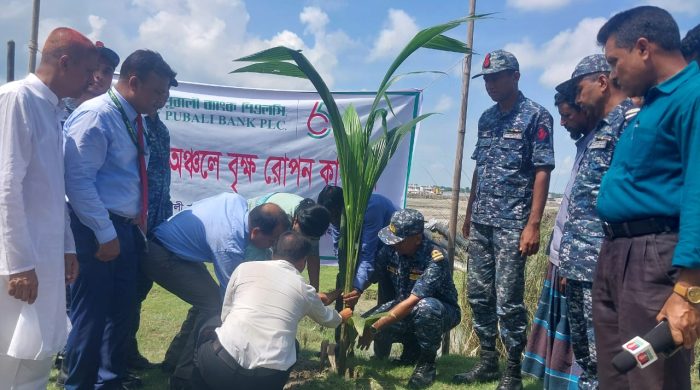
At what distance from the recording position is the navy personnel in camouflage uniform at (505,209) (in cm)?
347

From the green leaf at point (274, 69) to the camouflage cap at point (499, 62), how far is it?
1244 mm

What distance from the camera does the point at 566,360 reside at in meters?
3.22

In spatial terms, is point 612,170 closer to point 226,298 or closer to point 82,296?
point 226,298

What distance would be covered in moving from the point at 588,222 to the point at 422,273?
144 centimetres

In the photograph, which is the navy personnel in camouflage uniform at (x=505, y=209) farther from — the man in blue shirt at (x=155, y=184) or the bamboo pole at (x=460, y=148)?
the man in blue shirt at (x=155, y=184)

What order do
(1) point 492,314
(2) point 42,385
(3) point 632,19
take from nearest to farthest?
(3) point 632,19 → (2) point 42,385 → (1) point 492,314

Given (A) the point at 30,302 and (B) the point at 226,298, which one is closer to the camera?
(A) the point at 30,302

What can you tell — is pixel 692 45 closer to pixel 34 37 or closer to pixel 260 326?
pixel 260 326

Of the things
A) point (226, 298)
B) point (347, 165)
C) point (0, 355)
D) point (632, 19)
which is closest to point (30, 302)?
point (0, 355)

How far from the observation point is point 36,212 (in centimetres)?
234

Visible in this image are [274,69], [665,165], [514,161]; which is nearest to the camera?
[665,165]

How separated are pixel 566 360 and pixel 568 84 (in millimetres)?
1600

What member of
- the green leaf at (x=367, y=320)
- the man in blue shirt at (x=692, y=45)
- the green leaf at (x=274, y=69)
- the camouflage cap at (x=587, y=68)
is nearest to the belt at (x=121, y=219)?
the green leaf at (x=274, y=69)

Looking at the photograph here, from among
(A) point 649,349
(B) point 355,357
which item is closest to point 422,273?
(B) point 355,357
